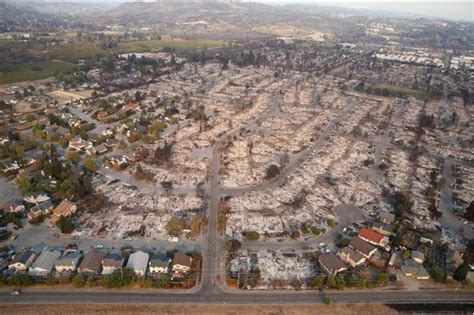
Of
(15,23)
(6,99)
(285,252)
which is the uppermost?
(15,23)

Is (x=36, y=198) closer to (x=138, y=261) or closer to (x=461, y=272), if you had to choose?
(x=138, y=261)

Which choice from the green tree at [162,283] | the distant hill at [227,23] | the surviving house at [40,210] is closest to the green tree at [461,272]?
the green tree at [162,283]

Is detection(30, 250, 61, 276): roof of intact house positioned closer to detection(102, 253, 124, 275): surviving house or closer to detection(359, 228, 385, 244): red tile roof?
detection(102, 253, 124, 275): surviving house

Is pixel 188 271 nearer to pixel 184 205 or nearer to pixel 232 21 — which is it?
pixel 184 205

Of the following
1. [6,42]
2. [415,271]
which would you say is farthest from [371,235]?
[6,42]

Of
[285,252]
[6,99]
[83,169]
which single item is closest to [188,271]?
[285,252]

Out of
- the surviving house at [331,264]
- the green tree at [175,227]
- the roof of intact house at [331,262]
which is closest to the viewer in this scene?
the surviving house at [331,264]

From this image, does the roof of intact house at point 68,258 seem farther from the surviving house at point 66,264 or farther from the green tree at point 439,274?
the green tree at point 439,274

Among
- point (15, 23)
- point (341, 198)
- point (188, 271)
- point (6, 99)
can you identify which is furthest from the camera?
point (15, 23)
